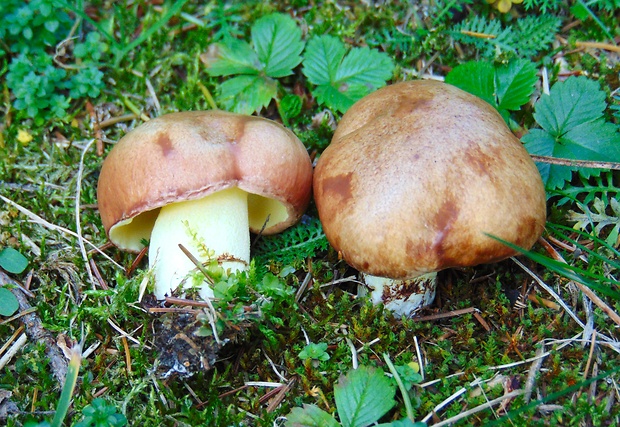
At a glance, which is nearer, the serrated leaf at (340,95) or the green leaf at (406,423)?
the green leaf at (406,423)

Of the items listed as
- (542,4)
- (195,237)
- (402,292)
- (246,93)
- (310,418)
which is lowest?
(310,418)

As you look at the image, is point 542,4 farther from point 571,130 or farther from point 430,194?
point 430,194

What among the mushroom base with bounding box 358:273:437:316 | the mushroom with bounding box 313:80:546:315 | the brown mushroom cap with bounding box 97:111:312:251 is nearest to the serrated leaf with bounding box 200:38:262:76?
the brown mushroom cap with bounding box 97:111:312:251

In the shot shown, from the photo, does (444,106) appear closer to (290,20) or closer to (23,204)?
(290,20)

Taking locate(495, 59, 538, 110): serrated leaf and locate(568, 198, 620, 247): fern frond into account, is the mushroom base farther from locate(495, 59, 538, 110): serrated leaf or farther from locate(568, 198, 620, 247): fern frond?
locate(495, 59, 538, 110): serrated leaf

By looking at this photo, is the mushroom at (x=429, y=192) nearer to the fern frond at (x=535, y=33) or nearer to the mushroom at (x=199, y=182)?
the mushroom at (x=199, y=182)

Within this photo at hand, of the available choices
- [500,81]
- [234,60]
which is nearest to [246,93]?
[234,60]

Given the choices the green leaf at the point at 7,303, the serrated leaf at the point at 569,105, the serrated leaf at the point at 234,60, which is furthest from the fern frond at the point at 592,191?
the green leaf at the point at 7,303
